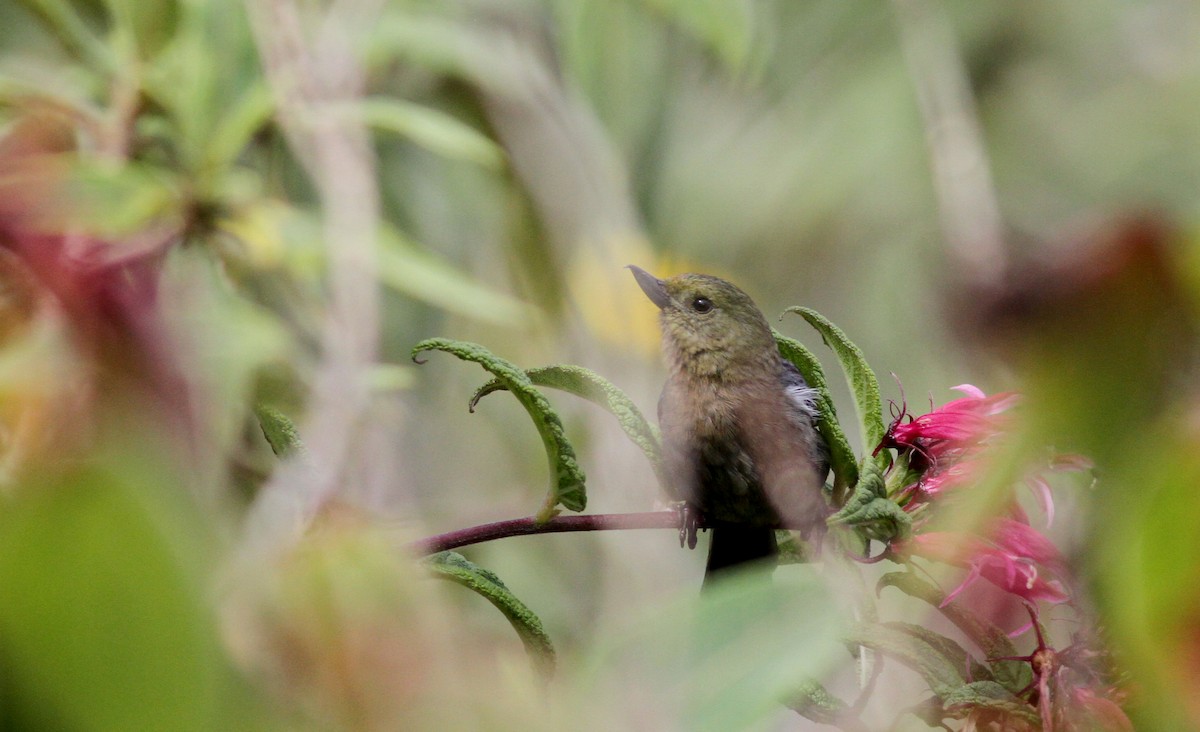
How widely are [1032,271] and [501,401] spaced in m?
2.89

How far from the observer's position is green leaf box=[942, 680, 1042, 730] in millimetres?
513

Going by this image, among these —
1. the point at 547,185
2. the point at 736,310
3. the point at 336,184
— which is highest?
the point at 547,185

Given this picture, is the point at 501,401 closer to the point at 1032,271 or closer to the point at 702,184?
the point at 702,184

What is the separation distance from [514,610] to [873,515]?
18cm

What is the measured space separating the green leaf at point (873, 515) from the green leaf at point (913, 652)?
0.05m

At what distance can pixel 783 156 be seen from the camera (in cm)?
397

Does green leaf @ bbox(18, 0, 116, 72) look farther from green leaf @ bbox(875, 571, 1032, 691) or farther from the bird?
green leaf @ bbox(875, 571, 1032, 691)

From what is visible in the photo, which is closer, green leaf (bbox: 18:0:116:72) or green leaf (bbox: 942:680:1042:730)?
green leaf (bbox: 942:680:1042:730)

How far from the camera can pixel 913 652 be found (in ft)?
1.73

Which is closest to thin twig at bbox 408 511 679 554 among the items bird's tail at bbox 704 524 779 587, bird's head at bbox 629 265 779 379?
bird's tail at bbox 704 524 779 587

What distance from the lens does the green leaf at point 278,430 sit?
57 centimetres

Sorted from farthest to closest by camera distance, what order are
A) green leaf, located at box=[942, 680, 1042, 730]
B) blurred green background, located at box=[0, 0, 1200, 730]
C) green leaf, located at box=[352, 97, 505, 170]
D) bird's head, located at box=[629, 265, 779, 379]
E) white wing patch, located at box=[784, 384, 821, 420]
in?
green leaf, located at box=[352, 97, 505, 170] < bird's head, located at box=[629, 265, 779, 379] < white wing patch, located at box=[784, 384, 821, 420] < green leaf, located at box=[942, 680, 1042, 730] < blurred green background, located at box=[0, 0, 1200, 730]

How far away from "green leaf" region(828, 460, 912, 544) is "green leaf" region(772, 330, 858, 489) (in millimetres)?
36

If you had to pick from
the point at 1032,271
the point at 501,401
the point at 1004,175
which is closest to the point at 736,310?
the point at 1032,271
